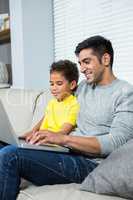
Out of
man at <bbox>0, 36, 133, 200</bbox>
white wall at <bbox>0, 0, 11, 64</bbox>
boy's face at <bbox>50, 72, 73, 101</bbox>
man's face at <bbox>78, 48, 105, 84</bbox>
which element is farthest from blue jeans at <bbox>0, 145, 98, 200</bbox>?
white wall at <bbox>0, 0, 11, 64</bbox>

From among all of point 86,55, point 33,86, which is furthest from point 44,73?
point 86,55

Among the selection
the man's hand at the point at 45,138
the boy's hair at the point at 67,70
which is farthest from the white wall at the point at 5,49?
the man's hand at the point at 45,138

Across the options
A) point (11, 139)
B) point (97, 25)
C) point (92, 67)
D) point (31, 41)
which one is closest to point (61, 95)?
point (92, 67)

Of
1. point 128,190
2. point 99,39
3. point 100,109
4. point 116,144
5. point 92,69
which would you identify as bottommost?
point 128,190

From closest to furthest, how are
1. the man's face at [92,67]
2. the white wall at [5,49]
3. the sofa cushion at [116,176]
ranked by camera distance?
1. the sofa cushion at [116,176]
2. the man's face at [92,67]
3. the white wall at [5,49]

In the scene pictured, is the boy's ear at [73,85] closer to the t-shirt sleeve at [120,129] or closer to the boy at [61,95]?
the boy at [61,95]

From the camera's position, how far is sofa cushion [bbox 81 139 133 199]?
1.23 meters

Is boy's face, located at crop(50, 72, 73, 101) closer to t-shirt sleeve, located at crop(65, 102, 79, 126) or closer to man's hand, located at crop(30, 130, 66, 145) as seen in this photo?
t-shirt sleeve, located at crop(65, 102, 79, 126)

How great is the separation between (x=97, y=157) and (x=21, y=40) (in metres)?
1.47

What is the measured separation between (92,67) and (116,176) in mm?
572

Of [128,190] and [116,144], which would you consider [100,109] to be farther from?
[128,190]

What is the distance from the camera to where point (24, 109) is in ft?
7.85

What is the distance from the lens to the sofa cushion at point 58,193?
4.18 ft

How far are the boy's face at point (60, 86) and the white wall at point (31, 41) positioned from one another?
33.0 inches
